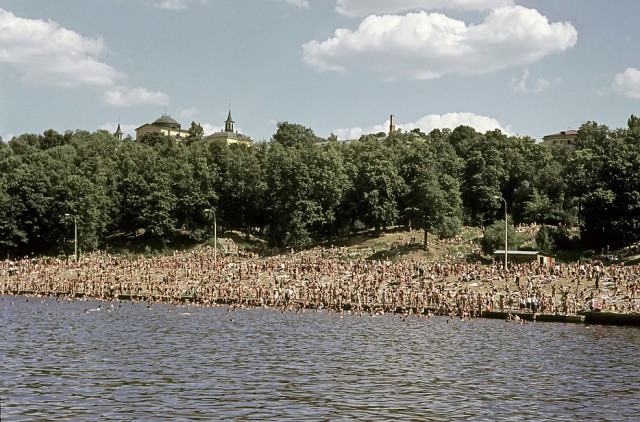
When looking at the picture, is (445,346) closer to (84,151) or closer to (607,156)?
(607,156)

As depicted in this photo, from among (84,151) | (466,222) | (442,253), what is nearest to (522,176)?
(466,222)

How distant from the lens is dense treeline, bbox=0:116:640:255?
103 m

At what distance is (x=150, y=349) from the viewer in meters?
41.3

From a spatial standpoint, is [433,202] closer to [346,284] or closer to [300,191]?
[300,191]

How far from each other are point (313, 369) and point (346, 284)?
34490 mm

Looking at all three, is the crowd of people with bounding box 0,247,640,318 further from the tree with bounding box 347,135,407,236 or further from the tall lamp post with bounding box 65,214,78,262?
the tree with bounding box 347,135,407,236

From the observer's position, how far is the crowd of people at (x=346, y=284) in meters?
59.3

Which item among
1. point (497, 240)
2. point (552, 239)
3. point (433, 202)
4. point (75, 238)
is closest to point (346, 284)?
point (497, 240)

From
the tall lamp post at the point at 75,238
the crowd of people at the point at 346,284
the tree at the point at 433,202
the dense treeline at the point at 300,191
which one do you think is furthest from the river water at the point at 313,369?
the dense treeline at the point at 300,191

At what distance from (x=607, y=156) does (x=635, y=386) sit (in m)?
72.4

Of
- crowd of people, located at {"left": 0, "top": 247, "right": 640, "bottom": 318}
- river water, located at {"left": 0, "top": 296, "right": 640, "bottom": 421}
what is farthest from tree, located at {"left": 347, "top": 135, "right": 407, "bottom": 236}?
river water, located at {"left": 0, "top": 296, "right": 640, "bottom": 421}

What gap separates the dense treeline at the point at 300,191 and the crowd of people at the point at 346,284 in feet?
53.8

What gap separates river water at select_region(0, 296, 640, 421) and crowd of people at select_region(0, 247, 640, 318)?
Answer: 5.07 metres

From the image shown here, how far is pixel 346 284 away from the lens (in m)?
69.6
